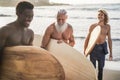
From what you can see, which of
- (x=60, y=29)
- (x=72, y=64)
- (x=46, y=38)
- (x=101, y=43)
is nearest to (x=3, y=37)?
(x=72, y=64)

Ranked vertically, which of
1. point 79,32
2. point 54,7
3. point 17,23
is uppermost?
point 17,23

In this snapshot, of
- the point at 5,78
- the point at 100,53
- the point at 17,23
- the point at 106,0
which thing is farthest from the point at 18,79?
the point at 106,0

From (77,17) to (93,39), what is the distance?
9.99 m

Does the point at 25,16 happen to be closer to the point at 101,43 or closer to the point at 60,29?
the point at 60,29

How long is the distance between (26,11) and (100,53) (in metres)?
1.92

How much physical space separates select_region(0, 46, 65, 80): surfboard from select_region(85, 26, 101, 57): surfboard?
1.77m

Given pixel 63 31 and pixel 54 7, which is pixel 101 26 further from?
pixel 54 7

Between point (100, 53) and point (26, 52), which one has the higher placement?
point (26, 52)

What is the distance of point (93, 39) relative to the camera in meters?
3.94

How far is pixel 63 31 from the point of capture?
10.8ft

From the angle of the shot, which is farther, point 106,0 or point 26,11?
point 106,0

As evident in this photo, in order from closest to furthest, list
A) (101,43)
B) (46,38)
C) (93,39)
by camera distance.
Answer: (46,38) < (93,39) < (101,43)

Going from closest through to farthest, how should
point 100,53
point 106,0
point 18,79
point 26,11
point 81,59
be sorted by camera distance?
point 18,79 → point 26,11 → point 81,59 → point 100,53 → point 106,0

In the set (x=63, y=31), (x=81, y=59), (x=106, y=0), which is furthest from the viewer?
(x=106, y=0)
